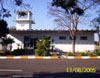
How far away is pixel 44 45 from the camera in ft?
48.4

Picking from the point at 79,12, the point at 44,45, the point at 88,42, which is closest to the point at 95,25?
the point at 88,42

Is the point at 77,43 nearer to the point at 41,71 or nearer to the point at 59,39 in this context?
the point at 59,39

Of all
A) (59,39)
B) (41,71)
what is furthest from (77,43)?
(41,71)

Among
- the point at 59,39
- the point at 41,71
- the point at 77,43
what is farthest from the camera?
the point at 59,39

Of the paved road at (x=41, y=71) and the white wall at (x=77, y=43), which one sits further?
the white wall at (x=77, y=43)

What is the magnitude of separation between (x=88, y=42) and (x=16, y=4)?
1694 cm

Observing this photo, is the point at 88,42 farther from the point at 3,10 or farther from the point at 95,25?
the point at 3,10

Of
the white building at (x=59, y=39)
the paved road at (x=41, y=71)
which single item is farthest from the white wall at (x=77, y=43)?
the paved road at (x=41, y=71)

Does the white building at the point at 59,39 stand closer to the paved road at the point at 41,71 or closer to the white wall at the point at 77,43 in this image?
the white wall at the point at 77,43

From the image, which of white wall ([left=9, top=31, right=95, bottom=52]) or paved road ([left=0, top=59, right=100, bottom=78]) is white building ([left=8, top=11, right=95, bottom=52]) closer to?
white wall ([left=9, top=31, right=95, bottom=52])

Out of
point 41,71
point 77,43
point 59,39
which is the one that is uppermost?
point 59,39

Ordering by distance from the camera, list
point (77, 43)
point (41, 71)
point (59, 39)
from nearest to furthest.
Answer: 1. point (41, 71)
2. point (77, 43)
3. point (59, 39)

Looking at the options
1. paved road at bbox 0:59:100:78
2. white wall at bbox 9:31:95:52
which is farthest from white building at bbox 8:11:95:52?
paved road at bbox 0:59:100:78

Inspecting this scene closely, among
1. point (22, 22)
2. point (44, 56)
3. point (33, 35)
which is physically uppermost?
point (22, 22)
